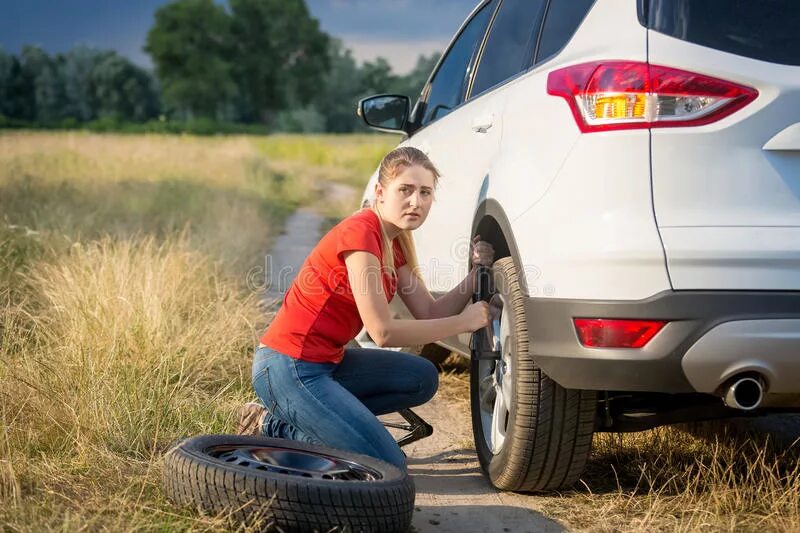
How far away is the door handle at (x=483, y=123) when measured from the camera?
3.39 metres

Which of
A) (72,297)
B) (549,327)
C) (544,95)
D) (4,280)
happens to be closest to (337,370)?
(549,327)

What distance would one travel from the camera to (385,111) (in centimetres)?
491

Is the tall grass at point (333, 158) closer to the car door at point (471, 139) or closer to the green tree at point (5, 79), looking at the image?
the car door at point (471, 139)

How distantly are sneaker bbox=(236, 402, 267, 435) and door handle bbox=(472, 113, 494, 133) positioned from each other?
4.36 feet

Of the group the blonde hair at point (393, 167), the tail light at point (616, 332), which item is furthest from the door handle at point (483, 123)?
the tail light at point (616, 332)

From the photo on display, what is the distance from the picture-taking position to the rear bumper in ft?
7.89

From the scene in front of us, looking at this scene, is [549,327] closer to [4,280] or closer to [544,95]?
[544,95]

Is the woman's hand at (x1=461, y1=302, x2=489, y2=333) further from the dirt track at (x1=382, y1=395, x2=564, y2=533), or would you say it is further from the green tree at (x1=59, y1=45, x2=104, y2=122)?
the green tree at (x1=59, y1=45, x2=104, y2=122)

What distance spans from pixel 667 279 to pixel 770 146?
455 mm

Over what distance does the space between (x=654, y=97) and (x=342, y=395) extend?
1.48m

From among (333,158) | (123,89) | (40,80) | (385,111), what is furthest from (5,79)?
(385,111)

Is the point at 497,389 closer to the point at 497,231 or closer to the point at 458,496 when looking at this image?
the point at 458,496

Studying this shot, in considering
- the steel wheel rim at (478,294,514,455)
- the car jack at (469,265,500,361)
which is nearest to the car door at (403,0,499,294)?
the car jack at (469,265,500,361)

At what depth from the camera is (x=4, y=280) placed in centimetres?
585
